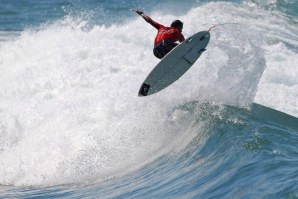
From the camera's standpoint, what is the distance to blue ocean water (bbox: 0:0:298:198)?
8523 millimetres

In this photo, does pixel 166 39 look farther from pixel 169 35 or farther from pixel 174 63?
pixel 174 63

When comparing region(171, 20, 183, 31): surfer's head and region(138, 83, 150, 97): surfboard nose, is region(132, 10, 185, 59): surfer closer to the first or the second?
region(171, 20, 183, 31): surfer's head

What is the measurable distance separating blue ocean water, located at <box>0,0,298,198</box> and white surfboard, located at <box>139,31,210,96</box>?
57 cm

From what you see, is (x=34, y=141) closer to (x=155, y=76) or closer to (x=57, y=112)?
(x=57, y=112)

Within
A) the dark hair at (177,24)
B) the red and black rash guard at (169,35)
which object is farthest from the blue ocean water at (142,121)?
the red and black rash guard at (169,35)

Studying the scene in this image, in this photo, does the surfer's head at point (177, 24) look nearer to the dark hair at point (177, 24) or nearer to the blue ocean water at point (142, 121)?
the dark hair at point (177, 24)

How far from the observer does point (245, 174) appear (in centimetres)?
786

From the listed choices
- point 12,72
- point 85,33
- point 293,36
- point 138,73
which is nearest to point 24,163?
point 138,73

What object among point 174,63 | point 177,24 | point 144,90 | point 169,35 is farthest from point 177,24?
point 144,90

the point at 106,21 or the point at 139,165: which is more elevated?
the point at 139,165

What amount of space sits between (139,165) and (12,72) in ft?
24.6

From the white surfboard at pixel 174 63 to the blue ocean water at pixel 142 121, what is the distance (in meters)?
0.57

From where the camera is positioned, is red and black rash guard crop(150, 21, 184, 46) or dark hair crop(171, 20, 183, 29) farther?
dark hair crop(171, 20, 183, 29)

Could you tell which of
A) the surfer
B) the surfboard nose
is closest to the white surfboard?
the surfboard nose
